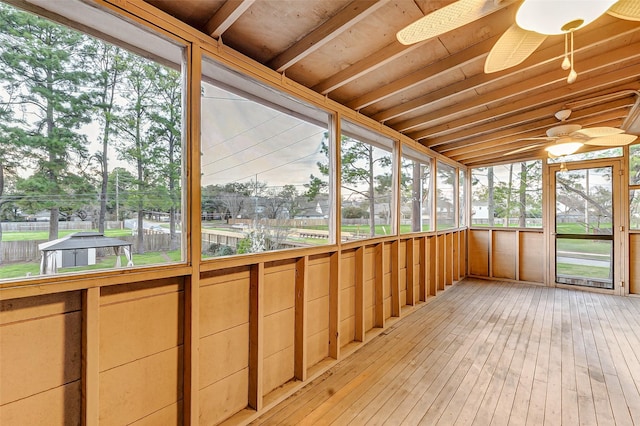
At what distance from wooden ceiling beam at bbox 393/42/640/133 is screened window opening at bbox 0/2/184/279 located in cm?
270

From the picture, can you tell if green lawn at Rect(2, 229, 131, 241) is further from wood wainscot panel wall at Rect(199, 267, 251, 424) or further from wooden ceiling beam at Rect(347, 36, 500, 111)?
wooden ceiling beam at Rect(347, 36, 500, 111)

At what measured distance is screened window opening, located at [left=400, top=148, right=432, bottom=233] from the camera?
386 centimetres

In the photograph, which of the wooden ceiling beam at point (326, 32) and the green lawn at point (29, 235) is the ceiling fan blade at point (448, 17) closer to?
the wooden ceiling beam at point (326, 32)

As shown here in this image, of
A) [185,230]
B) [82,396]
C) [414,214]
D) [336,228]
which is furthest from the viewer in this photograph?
[414,214]

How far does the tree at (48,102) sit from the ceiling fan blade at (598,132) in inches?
161

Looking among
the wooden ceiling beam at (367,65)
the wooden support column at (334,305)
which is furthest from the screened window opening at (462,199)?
the wooden ceiling beam at (367,65)

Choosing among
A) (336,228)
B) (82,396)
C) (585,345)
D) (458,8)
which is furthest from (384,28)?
(585,345)

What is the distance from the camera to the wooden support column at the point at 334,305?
265 centimetres

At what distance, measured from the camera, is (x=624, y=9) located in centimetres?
114

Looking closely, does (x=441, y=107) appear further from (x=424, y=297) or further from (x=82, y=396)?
(x=82, y=396)

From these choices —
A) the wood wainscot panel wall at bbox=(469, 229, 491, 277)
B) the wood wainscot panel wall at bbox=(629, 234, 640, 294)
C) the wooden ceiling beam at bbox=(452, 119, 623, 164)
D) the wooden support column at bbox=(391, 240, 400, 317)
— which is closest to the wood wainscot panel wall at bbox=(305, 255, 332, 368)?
the wooden support column at bbox=(391, 240, 400, 317)

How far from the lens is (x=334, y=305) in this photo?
8.77ft

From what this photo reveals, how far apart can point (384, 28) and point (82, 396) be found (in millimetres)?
2588

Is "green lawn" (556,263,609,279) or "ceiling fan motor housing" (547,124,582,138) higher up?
"ceiling fan motor housing" (547,124,582,138)
